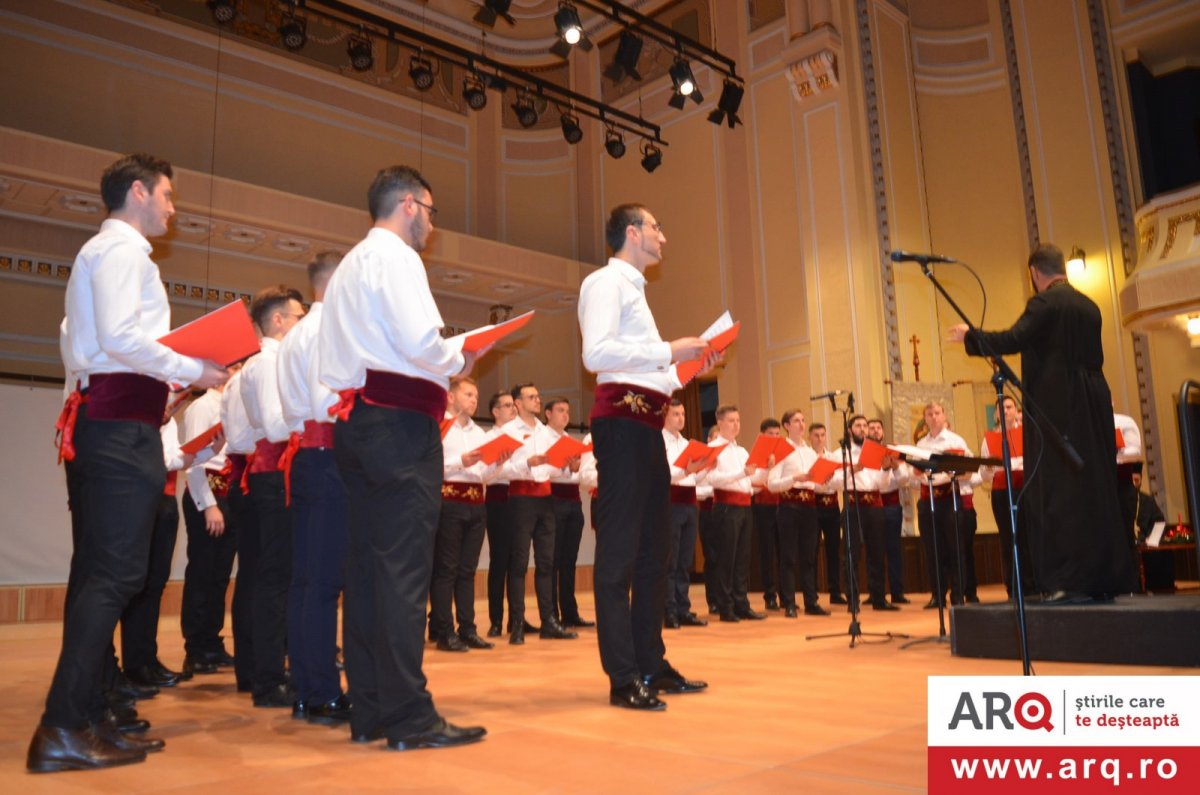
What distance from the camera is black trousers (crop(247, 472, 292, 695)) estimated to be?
126 inches

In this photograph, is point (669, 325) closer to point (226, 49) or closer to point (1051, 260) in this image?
point (226, 49)

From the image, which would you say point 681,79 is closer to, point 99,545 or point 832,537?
point 832,537

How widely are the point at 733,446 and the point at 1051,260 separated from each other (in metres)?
2.90

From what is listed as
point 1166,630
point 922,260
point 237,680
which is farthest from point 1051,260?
point 237,680

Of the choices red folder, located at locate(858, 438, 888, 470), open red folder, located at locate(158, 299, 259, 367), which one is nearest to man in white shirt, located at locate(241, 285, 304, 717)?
open red folder, located at locate(158, 299, 259, 367)

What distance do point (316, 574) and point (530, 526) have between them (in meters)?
2.73

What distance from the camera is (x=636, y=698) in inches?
111

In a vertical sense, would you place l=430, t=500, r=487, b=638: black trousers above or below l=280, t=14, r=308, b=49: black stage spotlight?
below

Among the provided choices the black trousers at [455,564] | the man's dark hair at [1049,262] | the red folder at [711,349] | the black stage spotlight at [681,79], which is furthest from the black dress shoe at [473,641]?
the black stage spotlight at [681,79]

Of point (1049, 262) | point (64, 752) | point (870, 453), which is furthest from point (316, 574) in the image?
point (870, 453)

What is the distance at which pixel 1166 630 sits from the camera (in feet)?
10.9

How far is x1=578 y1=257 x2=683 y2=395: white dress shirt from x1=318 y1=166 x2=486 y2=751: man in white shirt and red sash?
1.94ft

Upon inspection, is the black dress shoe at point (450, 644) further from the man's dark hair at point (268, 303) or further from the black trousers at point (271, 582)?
the man's dark hair at point (268, 303)

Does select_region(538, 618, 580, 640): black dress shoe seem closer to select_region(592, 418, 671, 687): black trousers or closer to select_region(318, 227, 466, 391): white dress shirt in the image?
select_region(592, 418, 671, 687): black trousers
